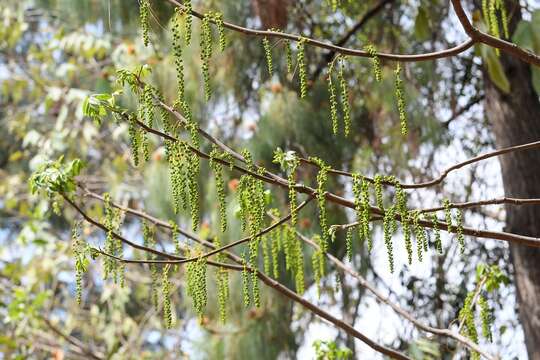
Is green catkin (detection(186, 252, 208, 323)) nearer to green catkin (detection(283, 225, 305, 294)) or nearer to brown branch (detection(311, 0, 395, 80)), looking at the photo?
green catkin (detection(283, 225, 305, 294))

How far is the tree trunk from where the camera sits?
11.0 feet

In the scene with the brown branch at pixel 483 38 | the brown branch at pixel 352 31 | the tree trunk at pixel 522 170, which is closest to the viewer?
the brown branch at pixel 483 38

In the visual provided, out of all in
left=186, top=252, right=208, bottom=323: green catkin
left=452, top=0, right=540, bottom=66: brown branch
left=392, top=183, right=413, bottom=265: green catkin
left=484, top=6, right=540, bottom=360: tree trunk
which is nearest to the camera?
left=452, top=0, right=540, bottom=66: brown branch

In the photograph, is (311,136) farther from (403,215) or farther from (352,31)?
(403,215)

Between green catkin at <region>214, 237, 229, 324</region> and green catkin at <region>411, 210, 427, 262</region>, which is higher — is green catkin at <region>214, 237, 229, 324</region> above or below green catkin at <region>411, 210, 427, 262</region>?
below

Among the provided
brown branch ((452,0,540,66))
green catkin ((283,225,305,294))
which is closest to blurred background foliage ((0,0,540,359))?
green catkin ((283,225,305,294))

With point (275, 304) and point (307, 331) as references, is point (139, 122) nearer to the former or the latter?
point (275, 304)

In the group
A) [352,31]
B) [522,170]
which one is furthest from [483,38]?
[352,31]

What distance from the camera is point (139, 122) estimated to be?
1693 millimetres

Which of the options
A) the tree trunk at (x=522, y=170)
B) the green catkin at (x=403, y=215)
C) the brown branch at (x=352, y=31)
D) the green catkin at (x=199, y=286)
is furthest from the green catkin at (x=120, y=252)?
the brown branch at (x=352, y=31)

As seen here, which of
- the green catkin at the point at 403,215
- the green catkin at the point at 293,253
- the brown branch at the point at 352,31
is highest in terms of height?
the brown branch at the point at 352,31

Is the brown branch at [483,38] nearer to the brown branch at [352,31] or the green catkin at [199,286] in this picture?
the green catkin at [199,286]

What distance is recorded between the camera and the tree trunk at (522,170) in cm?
334

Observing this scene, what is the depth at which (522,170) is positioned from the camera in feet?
11.3
